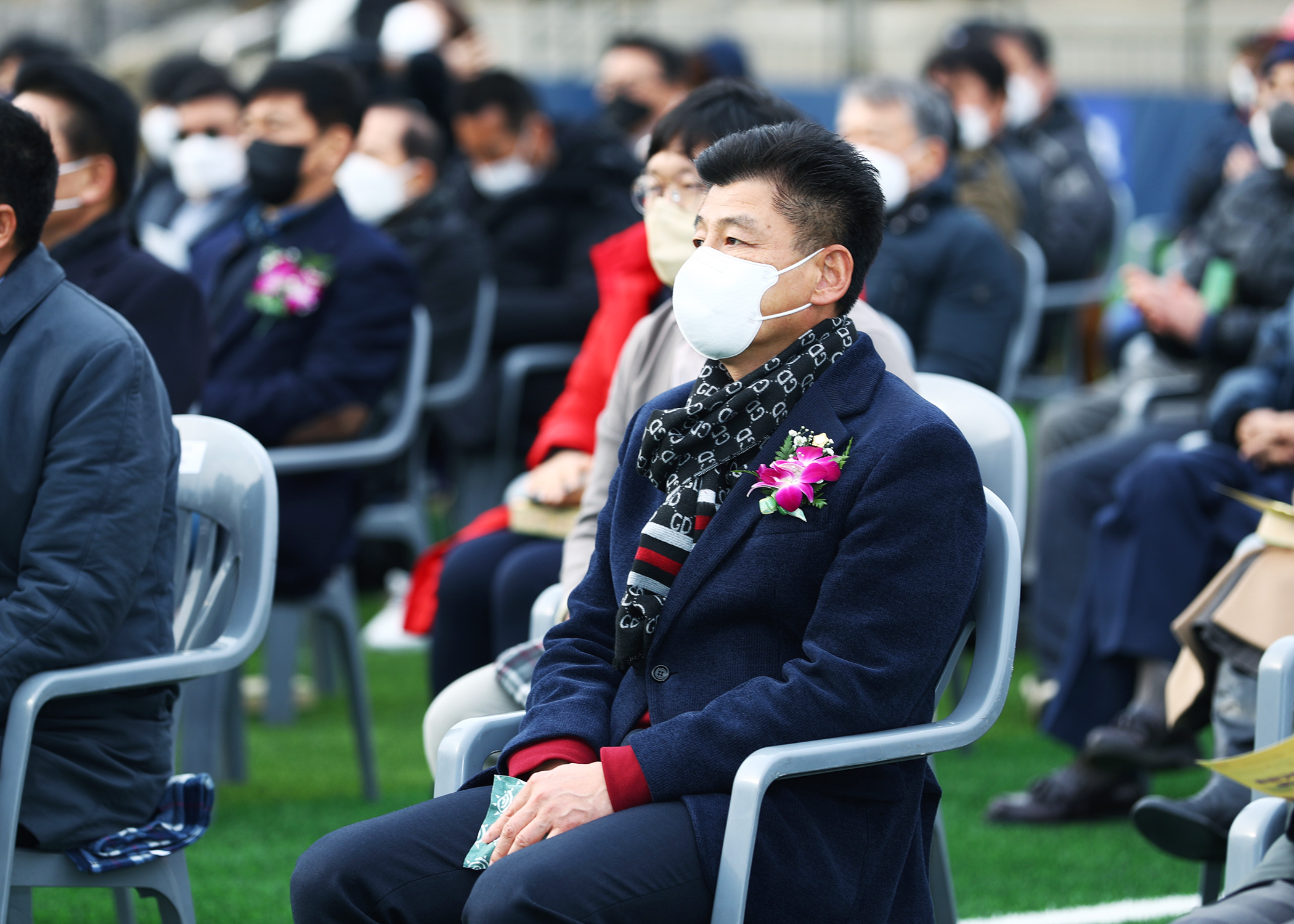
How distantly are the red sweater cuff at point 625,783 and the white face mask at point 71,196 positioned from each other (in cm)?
216

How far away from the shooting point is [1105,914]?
12.5 feet

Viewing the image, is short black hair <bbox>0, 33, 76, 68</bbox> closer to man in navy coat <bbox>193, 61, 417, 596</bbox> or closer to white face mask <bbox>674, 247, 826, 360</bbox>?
man in navy coat <bbox>193, 61, 417, 596</bbox>

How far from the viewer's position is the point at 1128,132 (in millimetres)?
14047

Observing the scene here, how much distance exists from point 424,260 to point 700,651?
159 inches

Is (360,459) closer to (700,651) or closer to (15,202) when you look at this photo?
(15,202)

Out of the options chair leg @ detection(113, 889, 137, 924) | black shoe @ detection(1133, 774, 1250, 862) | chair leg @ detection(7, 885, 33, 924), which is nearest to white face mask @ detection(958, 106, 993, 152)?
black shoe @ detection(1133, 774, 1250, 862)

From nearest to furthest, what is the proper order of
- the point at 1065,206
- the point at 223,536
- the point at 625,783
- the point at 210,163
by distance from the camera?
the point at 625,783 < the point at 223,536 < the point at 210,163 < the point at 1065,206

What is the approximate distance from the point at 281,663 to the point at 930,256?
2.35 metres

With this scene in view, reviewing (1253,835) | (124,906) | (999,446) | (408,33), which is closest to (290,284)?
(124,906)

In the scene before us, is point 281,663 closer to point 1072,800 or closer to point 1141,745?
point 1072,800

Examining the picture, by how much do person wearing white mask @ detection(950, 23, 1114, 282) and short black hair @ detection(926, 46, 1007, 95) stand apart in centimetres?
7

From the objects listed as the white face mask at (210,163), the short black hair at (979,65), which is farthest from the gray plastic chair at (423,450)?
the short black hair at (979,65)

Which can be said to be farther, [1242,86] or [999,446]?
[1242,86]

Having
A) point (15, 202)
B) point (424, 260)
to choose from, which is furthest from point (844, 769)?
point (424, 260)
